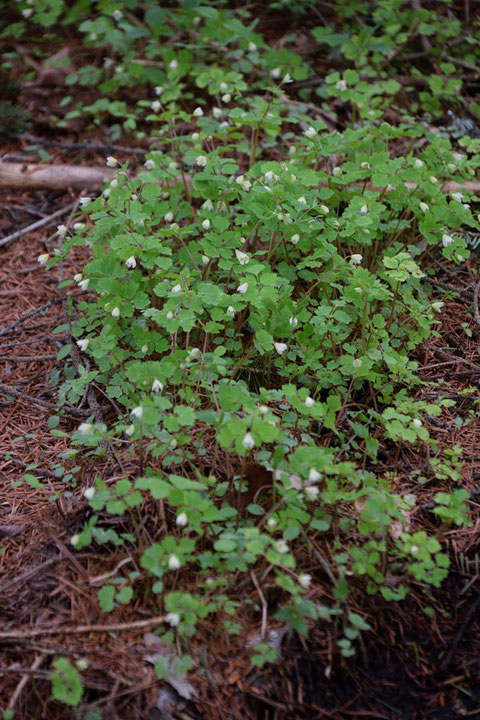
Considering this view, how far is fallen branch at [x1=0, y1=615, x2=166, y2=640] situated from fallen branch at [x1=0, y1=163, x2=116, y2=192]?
3.20 m

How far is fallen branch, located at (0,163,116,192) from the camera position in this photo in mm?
4207

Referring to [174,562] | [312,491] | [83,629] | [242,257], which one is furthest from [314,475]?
[242,257]

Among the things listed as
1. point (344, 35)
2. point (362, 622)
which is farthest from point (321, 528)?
point (344, 35)

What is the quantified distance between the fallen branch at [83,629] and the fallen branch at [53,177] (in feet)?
10.5

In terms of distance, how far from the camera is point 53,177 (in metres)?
4.20

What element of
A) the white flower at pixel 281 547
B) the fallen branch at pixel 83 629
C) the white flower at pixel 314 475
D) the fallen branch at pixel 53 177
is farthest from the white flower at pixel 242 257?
the fallen branch at pixel 53 177

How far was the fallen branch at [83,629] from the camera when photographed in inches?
73.0

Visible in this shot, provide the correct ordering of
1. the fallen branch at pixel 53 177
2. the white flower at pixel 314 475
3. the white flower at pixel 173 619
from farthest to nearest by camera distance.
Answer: the fallen branch at pixel 53 177 < the white flower at pixel 314 475 < the white flower at pixel 173 619

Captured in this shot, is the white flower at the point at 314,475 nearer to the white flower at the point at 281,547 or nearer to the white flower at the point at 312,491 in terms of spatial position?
the white flower at the point at 312,491

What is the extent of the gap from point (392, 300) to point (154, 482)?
1800mm

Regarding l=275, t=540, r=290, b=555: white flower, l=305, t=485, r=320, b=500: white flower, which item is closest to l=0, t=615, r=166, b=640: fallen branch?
l=275, t=540, r=290, b=555: white flower

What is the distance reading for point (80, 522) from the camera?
221 centimetres

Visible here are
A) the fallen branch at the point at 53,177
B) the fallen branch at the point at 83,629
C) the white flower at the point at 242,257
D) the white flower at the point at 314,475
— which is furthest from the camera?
the fallen branch at the point at 53,177

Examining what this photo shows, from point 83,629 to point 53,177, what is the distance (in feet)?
11.1
